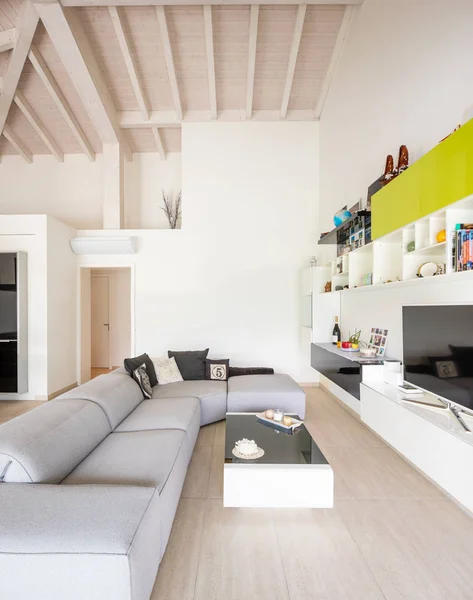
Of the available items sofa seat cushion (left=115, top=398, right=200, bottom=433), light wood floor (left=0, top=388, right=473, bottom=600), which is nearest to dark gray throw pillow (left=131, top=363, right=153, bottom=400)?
sofa seat cushion (left=115, top=398, right=200, bottom=433)

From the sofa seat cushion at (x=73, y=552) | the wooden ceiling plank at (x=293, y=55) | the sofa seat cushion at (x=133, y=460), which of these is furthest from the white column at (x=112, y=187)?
the sofa seat cushion at (x=73, y=552)

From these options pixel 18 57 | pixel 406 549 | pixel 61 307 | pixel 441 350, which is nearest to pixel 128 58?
pixel 18 57

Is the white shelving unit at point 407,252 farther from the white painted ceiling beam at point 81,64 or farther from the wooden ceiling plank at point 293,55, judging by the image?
the white painted ceiling beam at point 81,64

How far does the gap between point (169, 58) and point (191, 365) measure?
4054 mm

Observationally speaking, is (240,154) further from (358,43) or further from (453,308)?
(453,308)

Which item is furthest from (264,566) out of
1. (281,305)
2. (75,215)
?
(75,215)

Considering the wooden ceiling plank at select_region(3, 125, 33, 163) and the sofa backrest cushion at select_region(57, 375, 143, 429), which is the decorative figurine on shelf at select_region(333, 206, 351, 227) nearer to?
the sofa backrest cushion at select_region(57, 375, 143, 429)

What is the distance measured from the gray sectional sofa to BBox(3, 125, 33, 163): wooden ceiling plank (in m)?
4.92

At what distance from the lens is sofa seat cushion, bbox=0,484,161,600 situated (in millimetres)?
1003

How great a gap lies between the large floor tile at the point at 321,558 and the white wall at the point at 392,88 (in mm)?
2605

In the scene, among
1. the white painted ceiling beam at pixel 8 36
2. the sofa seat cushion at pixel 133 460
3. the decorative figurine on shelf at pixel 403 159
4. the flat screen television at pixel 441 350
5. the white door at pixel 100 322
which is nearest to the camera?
the sofa seat cushion at pixel 133 460

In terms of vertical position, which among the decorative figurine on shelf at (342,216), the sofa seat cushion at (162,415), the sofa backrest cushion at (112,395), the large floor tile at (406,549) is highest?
the decorative figurine on shelf at (342,216)

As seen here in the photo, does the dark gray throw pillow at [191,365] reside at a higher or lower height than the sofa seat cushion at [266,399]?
higher

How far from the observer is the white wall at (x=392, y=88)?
2.08 metres
